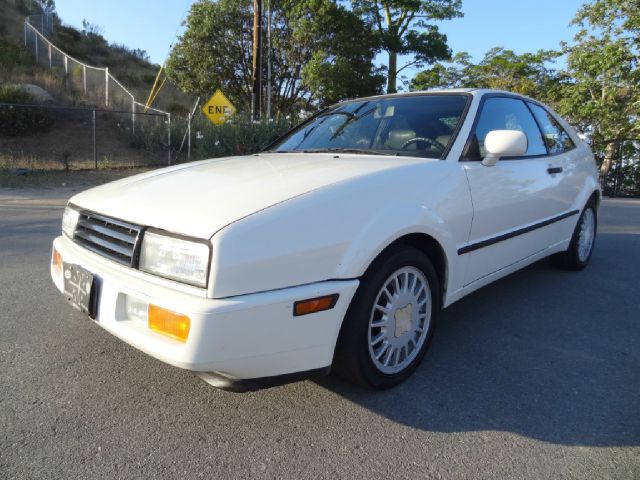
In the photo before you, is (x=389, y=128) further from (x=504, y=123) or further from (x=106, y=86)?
(x=106, y=86)

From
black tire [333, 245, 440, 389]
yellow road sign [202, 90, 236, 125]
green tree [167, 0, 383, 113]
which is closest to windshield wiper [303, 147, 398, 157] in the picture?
black tire [333, 245, 440, 389]

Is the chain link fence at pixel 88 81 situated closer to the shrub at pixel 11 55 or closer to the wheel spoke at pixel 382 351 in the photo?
the shrub at pixel 11 55

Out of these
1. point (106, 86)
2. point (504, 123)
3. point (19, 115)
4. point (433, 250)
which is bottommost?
point (433, 250)

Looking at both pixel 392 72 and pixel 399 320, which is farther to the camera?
pixel 392 72

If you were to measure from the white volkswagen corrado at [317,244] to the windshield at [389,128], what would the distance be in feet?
0.04

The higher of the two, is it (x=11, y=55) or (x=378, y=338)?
(x=11, y=55)

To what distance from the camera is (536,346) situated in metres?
2.93

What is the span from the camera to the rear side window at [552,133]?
3.85 meters

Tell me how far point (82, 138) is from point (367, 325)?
59.5 ft

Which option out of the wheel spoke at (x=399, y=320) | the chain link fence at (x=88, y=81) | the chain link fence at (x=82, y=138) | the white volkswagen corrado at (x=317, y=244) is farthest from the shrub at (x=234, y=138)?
the wheel spoke at (x=399, y=320)

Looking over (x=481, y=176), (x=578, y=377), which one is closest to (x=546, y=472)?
(x=578, y=377)

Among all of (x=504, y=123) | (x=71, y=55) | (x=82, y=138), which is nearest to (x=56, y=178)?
(x=82, y=138)

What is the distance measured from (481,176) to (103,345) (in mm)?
2386

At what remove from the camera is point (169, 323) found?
181cm
